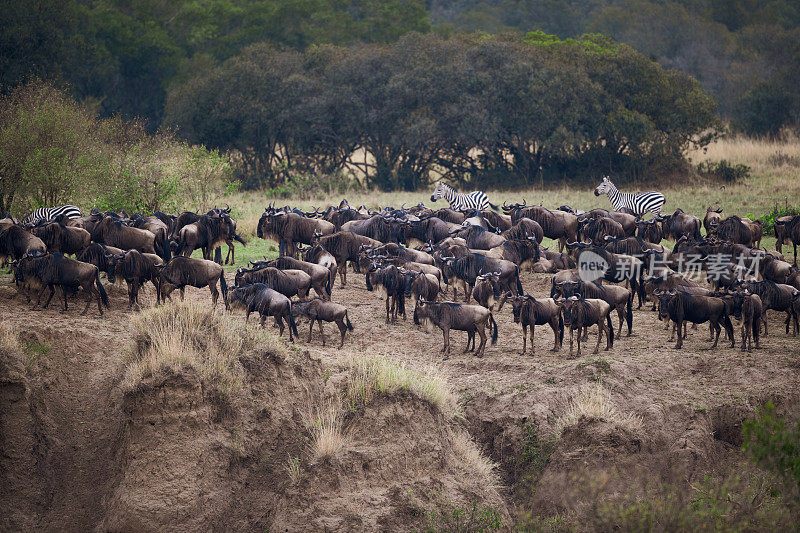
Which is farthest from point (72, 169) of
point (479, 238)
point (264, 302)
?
point (264, 302)

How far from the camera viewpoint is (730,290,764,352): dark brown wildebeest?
13.7 metres

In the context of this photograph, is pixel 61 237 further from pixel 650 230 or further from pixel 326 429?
pixel 650 230

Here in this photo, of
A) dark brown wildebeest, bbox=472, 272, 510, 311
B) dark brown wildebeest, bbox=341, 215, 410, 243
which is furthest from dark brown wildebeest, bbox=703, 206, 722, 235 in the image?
dark brown wildebeest, bbox=472, 272, 510, 311

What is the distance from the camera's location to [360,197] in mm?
34500

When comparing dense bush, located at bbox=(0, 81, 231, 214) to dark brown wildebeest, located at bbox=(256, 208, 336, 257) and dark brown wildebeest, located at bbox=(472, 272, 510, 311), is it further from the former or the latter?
dark brown wildebeest, located at bbox=(472, 272, 510, 311)

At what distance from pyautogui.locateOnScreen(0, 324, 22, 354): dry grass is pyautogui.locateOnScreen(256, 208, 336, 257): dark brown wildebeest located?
8740 millimetres

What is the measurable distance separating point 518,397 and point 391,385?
195 centimetres

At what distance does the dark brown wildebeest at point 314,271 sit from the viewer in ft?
51.3

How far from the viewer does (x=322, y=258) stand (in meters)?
16.8

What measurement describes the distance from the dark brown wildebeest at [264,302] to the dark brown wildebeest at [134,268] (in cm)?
191

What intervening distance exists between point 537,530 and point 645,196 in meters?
20.7

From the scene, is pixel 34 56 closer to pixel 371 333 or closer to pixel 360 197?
pixel 360 197

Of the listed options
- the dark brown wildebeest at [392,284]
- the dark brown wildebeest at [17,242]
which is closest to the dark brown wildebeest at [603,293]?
the dark brown wildebeest at [392,284]

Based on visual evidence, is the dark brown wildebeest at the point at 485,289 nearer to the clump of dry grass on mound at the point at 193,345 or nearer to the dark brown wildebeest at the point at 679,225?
the clump of dry grass on mound at the point at 193,345
